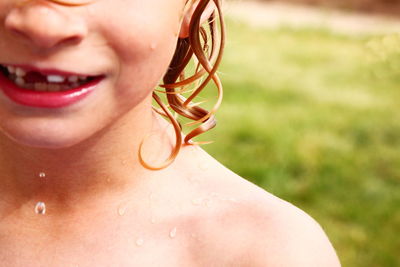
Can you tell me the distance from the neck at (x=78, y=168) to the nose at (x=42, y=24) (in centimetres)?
36

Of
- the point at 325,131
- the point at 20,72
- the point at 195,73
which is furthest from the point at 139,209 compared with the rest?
the point at 325,131

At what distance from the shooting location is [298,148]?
4340mm

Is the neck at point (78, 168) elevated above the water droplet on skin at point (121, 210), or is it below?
above

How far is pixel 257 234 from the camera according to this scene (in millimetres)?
1680

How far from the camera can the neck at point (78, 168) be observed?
1.67 m

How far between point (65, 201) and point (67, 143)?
0.34m

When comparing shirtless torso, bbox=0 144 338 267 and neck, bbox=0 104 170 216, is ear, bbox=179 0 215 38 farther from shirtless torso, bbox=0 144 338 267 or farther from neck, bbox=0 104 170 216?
shirtless torso, bbox=0 144 338 267

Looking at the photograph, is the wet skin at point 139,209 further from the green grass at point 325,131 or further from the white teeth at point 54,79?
the green grass at point 325,131

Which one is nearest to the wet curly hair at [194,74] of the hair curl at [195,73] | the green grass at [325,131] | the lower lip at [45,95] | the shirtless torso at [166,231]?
the hair curl at [195,73]

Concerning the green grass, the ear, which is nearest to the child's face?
the ear

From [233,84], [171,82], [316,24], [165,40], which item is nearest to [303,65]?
[233,84]

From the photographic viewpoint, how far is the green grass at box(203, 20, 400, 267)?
12.2ft

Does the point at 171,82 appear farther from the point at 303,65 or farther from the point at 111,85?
the point at 303,65

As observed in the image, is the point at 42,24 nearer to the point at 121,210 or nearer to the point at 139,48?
the point at 139,48
